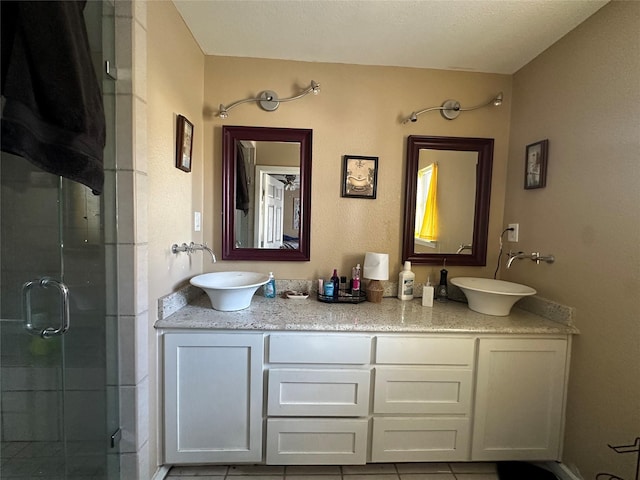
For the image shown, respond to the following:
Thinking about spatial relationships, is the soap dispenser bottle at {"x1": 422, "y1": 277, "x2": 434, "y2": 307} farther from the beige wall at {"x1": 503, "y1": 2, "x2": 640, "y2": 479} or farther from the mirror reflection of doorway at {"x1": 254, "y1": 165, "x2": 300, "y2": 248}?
the mirror reflection of doorway at {"x1": 254, "y1": 165, "x2": 300, "y2": 248}

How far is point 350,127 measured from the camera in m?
1.82

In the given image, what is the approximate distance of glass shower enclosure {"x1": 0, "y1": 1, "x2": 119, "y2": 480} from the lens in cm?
111

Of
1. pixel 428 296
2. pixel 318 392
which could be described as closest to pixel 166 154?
pixel 318 392

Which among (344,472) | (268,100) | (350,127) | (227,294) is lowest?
(344,472)

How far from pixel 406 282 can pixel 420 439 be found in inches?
32.3

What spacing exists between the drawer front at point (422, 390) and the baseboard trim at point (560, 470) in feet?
1.88

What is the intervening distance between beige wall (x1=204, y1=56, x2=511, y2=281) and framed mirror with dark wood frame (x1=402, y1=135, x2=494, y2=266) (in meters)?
0.06

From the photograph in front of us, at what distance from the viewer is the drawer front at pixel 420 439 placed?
1392mm

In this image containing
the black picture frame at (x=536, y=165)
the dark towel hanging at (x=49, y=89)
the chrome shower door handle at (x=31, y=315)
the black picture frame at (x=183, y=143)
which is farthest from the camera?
the black picture frame at (x=536, y=165)

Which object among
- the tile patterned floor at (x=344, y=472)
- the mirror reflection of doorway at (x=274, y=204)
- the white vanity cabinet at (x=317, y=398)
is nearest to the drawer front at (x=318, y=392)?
the white vanity cabinet at (x=317, y=398)

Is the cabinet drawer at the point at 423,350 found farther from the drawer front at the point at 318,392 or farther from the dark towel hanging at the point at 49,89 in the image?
the dark towel hanging at the point at 49,89

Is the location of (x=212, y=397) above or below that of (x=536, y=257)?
below

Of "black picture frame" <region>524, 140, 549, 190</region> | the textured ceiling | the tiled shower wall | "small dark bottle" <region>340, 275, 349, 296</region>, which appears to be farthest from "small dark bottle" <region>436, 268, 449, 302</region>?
the tiled shower wall

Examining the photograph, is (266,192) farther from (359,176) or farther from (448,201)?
(448,201)
